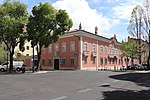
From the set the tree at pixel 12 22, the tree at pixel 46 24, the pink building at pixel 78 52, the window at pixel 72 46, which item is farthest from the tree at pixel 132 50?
the tree at pixel 12 22

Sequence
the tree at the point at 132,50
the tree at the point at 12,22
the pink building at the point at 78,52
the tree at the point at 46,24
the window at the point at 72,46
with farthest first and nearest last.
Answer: the tree at the point at 132,50
the window at the point at 72,46
the pink building at the point at 78,52
the tree at the point at 46,24
the tree at the point at 12,22

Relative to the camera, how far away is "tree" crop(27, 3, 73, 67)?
38562 mm

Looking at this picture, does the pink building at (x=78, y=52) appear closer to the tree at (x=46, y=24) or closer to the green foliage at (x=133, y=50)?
the green foliage at (x=133, y=50)

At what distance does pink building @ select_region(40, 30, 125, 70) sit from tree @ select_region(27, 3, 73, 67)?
11.2 meters

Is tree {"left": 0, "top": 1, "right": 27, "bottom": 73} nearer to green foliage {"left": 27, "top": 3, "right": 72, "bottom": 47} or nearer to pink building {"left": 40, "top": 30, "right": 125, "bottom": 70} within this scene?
green foliage {"left": 27, "top": 3, "right": 72, "bottom": 47}

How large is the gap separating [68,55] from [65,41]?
3.15 metres

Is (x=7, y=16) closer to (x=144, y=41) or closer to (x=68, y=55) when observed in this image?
(x=68, y=55)

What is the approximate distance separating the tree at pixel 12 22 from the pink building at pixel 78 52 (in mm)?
14380

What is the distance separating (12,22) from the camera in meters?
35.7

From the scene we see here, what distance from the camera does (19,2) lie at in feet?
126

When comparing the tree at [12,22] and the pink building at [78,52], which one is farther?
the pink building at [78,52]

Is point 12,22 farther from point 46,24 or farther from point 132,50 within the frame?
point 132,50

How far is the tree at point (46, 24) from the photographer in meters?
38.6

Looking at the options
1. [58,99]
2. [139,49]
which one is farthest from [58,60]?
[58,99]
